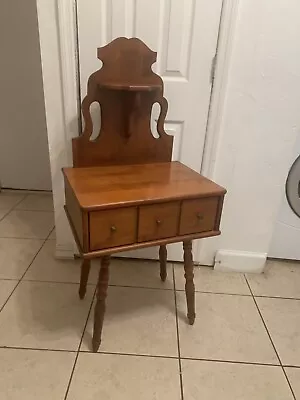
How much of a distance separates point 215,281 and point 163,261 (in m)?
0.29

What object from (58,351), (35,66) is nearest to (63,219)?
(58,351)

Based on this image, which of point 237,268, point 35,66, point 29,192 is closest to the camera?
point 237,268

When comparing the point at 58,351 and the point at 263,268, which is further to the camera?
the point at 263,268

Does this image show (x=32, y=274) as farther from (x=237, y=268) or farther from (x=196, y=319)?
(x=237, y=268)

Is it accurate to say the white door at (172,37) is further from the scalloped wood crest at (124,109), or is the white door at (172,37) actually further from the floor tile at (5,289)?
the floor tile at (5,289)

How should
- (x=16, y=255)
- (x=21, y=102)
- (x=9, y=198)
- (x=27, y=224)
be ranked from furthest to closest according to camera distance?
1. (x=9, y=198)
2. (x=21, y=102)
3. (x=27, y=224)
4. (x=16, y=255)

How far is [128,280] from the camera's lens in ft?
4.97

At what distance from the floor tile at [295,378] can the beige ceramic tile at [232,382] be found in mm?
20

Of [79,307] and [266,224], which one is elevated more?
[266,224]

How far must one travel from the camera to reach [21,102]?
2176mm

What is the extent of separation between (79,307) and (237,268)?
78 centimetres

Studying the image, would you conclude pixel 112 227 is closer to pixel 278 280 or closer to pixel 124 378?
pixel 124 378

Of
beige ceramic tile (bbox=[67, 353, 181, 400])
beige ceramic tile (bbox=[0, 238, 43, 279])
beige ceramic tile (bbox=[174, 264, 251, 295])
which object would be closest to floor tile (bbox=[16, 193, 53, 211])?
beige ceramic tile (bbox=[0, 238, 43, 279])

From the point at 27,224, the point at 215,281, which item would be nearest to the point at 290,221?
the point at 215,281
